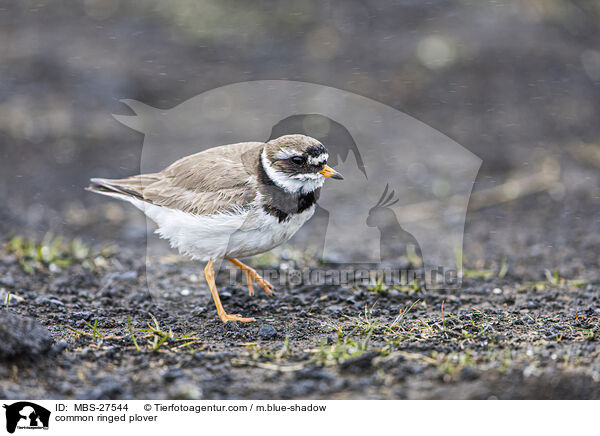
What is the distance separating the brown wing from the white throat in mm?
167

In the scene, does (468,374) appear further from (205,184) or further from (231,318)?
(205,184)

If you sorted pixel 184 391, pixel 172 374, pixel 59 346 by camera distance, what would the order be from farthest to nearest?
1. pixel 59 346
2. pixel 172 374
3. pixel 184 391

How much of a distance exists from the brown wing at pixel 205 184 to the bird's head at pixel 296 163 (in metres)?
0.23

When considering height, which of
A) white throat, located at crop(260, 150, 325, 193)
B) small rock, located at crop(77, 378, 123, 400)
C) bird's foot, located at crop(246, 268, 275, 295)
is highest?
white throat, located at crop(260, 150, 325, 193)

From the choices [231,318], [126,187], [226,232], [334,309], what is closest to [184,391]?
[231,318]

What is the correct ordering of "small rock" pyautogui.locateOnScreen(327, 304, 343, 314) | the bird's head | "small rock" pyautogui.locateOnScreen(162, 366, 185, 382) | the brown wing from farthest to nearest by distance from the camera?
"small rock" pyautogui.locateOnScreen(327, 304, 343, 314) → the brown wing → the bird's head → "small rock" pyautogui.locateOnScreen(162, 366, 185, 382)

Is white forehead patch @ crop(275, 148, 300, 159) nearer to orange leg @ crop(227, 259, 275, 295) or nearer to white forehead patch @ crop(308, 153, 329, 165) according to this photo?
white forehead patch @ crop(308, 153, 329, 165)

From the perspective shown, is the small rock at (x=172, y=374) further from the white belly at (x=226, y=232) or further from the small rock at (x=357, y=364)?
the white belly at (x=226, y=232)

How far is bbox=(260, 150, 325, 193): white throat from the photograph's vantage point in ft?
18.8

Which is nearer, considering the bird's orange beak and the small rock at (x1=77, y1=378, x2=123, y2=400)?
the small rock at (x1=77, y1=378, x2=123, y2=400)

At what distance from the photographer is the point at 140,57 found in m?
12.1

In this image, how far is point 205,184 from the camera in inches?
235

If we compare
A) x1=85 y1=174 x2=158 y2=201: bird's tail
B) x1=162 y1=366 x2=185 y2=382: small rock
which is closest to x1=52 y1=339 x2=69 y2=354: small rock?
x1=162 y1=366 x2=185 y2=382: small rock

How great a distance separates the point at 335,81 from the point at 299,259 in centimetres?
486
